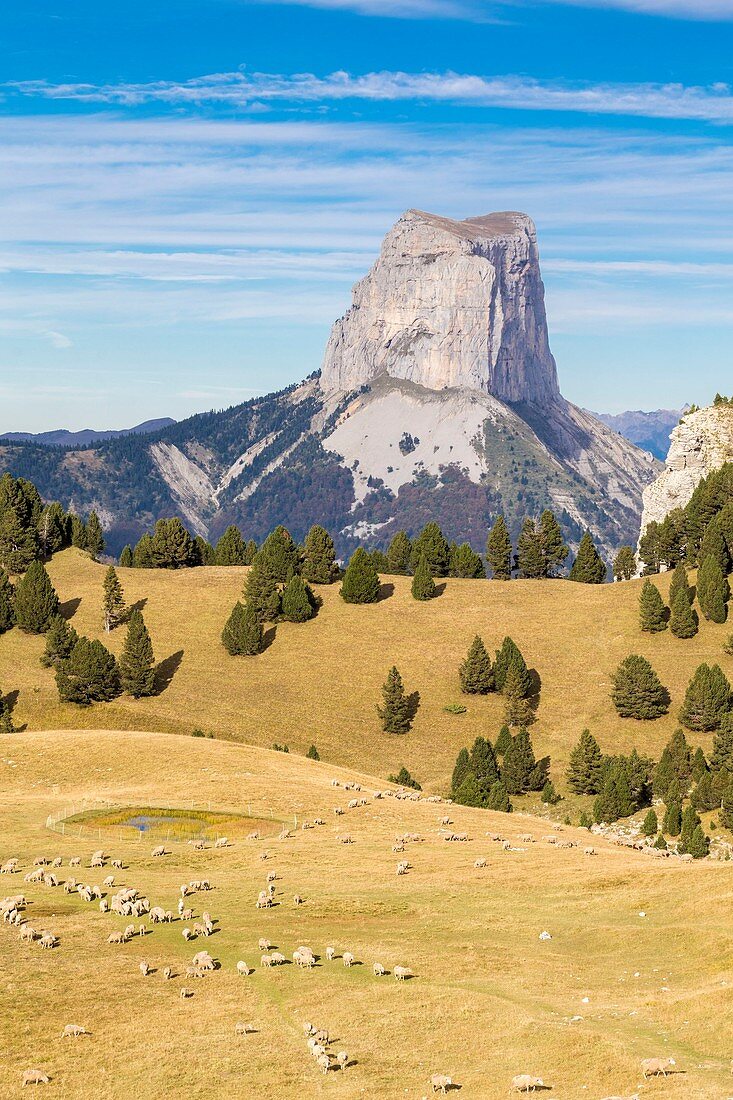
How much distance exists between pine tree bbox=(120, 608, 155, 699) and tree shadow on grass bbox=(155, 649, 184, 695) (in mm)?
2292

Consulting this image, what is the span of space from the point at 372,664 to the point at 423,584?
19.4 m

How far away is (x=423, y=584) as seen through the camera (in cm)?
14912

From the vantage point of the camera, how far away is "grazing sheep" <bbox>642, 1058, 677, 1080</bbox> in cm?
2902

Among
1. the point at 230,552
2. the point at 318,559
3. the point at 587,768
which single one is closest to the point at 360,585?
the point at 318,559

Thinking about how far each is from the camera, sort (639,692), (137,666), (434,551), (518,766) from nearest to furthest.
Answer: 1. (518,766)
2. (639,692)
3. (137,666)
4. (434,551)

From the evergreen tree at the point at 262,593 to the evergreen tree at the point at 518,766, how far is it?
149ft

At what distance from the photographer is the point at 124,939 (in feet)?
136

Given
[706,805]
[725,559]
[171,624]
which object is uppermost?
[725,559]

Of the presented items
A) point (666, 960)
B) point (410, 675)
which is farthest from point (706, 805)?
point (666, 960)

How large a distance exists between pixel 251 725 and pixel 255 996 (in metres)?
82.4

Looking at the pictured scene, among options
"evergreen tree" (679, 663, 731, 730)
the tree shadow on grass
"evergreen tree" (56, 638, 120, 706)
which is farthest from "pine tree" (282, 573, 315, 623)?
"evergreen tree" (679, 663, 731, 730)

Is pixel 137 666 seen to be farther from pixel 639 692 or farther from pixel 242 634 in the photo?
pixel 639 692

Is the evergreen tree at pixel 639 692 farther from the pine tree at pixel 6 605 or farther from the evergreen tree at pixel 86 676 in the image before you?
the pine tree at pixel 6 605

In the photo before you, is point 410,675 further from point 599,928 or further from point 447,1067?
point 447,1067
